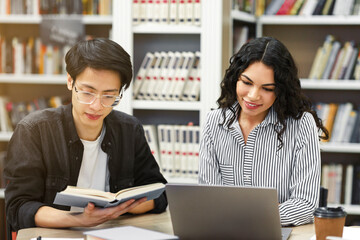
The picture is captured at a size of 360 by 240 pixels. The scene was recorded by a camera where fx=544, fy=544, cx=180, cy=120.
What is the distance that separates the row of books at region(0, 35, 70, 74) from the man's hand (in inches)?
77.4

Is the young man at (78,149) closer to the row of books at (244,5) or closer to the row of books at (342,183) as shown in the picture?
the row of books at (244,5)

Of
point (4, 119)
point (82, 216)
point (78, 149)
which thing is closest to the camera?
point (82, 216)

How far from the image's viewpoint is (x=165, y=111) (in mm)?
3328

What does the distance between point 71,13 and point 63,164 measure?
1.80m

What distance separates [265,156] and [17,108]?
83.7 inches

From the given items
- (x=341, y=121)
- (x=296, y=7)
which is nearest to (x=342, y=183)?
(x=341, y=121)

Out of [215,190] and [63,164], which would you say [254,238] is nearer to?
[215,190]

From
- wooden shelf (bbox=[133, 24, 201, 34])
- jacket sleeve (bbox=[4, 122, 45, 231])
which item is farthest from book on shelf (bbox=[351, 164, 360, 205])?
jacket sleeve (bbox=[4, 122, 45, 231])

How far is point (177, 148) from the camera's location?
3230mm

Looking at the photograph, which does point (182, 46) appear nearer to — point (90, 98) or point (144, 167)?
point (144, 167)

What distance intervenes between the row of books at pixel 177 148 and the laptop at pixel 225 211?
172cm

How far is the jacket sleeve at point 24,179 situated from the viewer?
68.7 inches

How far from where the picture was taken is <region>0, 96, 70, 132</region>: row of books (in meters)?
3.61

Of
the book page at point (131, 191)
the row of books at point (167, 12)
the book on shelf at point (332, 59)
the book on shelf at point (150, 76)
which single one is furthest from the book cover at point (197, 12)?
the book page at point (131, 191)
